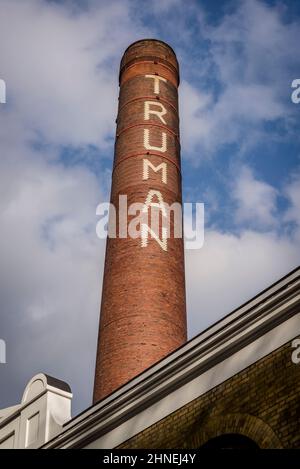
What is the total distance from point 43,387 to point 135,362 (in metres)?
4.58

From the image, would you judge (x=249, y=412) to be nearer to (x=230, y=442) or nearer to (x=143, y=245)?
(x=230, y=442)

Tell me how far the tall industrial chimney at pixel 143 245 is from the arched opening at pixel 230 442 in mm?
7571

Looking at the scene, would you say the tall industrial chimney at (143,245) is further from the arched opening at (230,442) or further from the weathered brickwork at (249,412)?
the arched opening at (230,442)

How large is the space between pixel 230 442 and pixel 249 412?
485 mm

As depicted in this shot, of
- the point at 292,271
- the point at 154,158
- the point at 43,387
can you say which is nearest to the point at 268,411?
the point at 292,271

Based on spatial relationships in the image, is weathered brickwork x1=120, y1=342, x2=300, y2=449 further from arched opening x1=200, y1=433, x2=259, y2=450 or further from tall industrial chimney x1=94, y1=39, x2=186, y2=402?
tall industrial chimney x1=94, y1=39, x2=186, y2=402

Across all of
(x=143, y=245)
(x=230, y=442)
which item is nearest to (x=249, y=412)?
(x=230, y=442)

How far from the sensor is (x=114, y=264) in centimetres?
1928

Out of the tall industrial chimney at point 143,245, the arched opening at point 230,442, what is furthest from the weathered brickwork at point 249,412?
the tall industrial chimney at point 143,245

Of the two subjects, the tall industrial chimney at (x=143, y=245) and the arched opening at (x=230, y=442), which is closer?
the arched opening at (x=230, y=442)

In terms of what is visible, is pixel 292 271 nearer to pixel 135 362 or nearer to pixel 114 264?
pixel 135 362

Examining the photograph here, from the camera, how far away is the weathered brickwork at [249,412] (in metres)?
8.42

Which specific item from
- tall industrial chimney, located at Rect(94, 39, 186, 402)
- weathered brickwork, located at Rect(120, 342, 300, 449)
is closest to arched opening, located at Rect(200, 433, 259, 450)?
weathered brickwork, located at Rect(120, 342, 300, 449)

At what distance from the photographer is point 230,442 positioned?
29.8 feet
